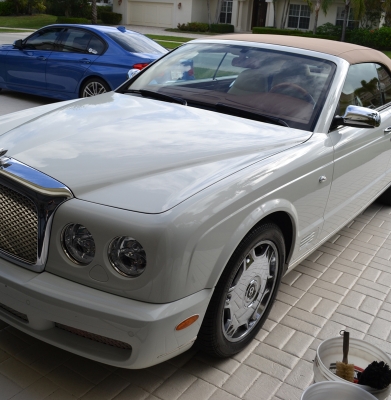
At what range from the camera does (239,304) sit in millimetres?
3037

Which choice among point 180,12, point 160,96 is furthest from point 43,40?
point 180,12

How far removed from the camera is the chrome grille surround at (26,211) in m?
2.50

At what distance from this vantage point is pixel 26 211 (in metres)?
2.57

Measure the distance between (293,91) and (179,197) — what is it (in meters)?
1.72

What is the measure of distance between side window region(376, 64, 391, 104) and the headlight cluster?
134 inches

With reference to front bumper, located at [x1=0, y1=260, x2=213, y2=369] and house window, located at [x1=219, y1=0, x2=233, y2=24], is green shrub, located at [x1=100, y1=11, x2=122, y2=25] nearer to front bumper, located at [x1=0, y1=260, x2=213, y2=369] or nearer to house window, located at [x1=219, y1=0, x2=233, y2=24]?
house window, located at [x1=219, y1=0, x2=233, y2=24]

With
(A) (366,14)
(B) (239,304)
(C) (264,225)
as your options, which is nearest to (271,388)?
(B) (239,304)

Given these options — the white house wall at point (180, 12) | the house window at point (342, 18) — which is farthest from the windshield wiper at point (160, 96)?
the white house wall at point (180, 12)

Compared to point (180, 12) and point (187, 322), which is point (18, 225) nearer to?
point (187, 322)

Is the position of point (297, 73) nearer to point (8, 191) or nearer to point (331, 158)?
point (331, 158)

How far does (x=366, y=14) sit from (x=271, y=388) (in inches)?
1521

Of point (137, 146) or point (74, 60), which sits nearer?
point (137, 146)

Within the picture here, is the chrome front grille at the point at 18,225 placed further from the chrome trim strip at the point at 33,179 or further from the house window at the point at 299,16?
the house window at the point at 299,16

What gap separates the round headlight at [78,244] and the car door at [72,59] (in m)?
7.32
